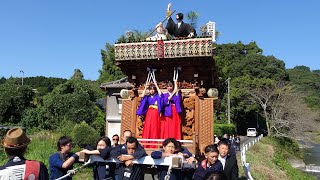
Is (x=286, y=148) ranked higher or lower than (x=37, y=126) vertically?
lower

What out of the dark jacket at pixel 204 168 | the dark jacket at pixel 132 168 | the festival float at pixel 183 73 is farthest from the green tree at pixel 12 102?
the dark jacket at pixel 204 168

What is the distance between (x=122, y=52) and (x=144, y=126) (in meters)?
2.05

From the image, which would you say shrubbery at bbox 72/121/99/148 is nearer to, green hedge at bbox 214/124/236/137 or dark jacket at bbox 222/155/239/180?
green hedge at bbox 214/124/236/137

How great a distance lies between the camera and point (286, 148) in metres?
32.2

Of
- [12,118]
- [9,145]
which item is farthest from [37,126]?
[9,145]

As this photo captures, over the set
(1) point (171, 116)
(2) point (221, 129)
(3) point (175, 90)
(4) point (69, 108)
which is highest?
(3) point (175, 90)

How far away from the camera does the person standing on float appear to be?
8.70m

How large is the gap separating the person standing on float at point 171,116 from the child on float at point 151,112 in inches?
5.1

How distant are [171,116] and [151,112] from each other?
0.53m

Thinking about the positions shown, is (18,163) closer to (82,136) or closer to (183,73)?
(183,73)

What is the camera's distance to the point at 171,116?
28.7 feet

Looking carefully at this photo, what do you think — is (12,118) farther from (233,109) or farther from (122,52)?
(233,109)

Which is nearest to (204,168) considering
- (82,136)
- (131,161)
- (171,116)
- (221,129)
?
(131,161)

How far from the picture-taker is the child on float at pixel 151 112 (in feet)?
28.7
